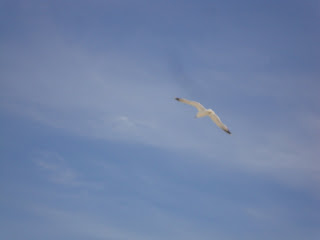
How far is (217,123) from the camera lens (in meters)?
77.9

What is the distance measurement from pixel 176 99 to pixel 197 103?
3.15m

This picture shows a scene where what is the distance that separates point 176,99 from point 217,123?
8102 mm

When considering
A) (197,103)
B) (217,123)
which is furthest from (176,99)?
(217,123)

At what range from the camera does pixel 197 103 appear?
74.6 m

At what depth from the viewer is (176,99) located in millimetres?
73375

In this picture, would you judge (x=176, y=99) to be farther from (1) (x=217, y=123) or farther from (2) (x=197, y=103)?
(1) (x=217, y=123)
